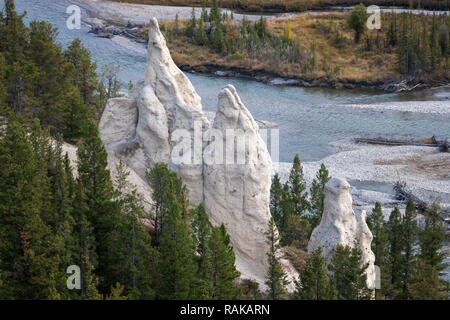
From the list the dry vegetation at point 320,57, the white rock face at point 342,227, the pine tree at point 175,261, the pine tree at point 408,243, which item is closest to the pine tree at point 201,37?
the dry vegetation at point 320,57

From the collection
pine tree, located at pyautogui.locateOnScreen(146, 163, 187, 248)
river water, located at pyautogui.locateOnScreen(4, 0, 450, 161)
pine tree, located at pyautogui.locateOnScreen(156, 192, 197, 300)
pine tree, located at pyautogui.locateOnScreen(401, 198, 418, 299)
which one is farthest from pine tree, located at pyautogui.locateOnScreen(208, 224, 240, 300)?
river water, located at pyautogui.locateOnScreen(4, 0, 450, 161)

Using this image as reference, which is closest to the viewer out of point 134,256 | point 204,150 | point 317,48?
point 134,256

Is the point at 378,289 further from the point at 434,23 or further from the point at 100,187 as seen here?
the point at 434,23

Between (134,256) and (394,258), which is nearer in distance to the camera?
(134,256)

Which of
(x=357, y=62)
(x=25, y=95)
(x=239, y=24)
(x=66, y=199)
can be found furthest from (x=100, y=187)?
(x=239, y=24)

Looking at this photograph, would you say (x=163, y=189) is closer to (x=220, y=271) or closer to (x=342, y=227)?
(x=220, y=271)

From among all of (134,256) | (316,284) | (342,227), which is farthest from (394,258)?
(134,256)

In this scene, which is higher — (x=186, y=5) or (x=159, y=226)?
(x=186, y=5)
